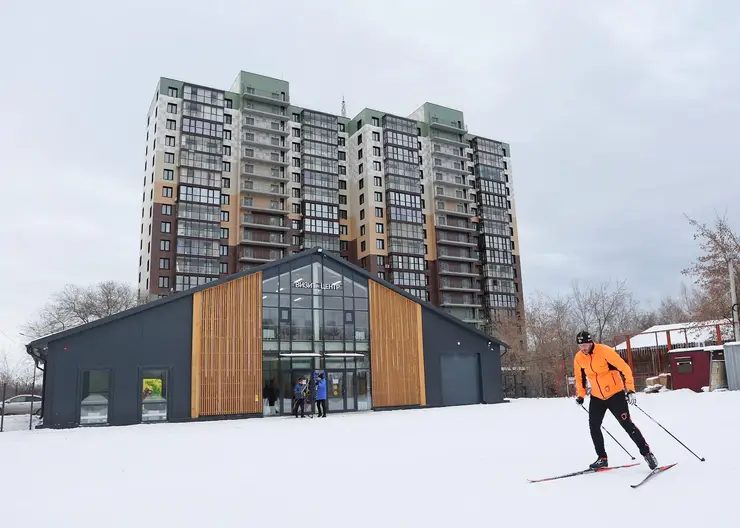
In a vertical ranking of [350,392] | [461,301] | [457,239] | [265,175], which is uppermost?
[265,175]

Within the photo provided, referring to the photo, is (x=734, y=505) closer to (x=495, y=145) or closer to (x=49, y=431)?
(x=49, y=431)

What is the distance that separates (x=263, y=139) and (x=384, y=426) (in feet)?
186

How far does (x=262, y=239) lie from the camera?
217 ft

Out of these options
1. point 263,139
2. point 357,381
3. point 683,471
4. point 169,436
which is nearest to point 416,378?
point 357,381

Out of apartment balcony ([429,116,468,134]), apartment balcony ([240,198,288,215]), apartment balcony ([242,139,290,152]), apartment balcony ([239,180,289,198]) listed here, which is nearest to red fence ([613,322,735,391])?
apartment balcony ([240,198,288,215])

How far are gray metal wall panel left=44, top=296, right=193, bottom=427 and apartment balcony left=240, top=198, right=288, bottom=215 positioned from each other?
Answer: 44.9 meters

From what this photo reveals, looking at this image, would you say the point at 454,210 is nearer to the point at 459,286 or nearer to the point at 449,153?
the point at 449,153

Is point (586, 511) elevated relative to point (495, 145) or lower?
lower

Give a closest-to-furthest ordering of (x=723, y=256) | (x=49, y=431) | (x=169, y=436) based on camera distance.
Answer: (x=169, y=436), (x=49, y=431), (x=723, y=256)

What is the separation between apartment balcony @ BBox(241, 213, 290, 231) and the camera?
6506 centimetres

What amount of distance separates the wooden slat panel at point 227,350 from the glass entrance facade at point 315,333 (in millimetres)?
433

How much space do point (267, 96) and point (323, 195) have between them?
42.9 ft

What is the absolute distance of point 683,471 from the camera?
6.77 metres

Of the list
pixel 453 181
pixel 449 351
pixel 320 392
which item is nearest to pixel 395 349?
pixel 449 351
